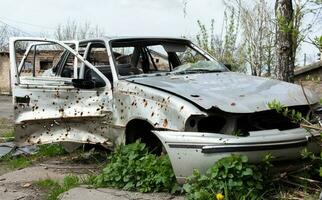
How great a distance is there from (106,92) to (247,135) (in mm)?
2203

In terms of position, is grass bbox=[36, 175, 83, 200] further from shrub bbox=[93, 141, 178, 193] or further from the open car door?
the open car door

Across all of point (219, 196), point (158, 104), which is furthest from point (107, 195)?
point (219, 196)

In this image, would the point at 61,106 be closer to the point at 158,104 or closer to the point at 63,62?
the point at 63,62

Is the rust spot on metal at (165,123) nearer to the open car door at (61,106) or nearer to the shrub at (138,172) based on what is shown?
the shrub at (138,172)

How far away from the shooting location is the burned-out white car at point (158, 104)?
15.4 ft

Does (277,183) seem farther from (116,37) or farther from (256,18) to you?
(256,18)

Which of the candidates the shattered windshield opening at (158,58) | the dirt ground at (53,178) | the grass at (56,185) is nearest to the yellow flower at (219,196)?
the dirt ground at (53,178)

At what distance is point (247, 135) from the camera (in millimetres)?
4734

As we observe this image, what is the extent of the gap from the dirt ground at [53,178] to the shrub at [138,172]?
4.2 inches

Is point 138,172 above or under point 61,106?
under

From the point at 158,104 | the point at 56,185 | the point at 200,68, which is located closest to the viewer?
the point at 158,104

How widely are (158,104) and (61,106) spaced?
2055 millimetres

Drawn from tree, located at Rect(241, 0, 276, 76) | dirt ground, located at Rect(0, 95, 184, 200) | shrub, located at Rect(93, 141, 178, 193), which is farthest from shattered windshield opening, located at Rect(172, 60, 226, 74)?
tree, located at Rect(241, 0, 276, 76)

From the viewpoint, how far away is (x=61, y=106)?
270 inches
